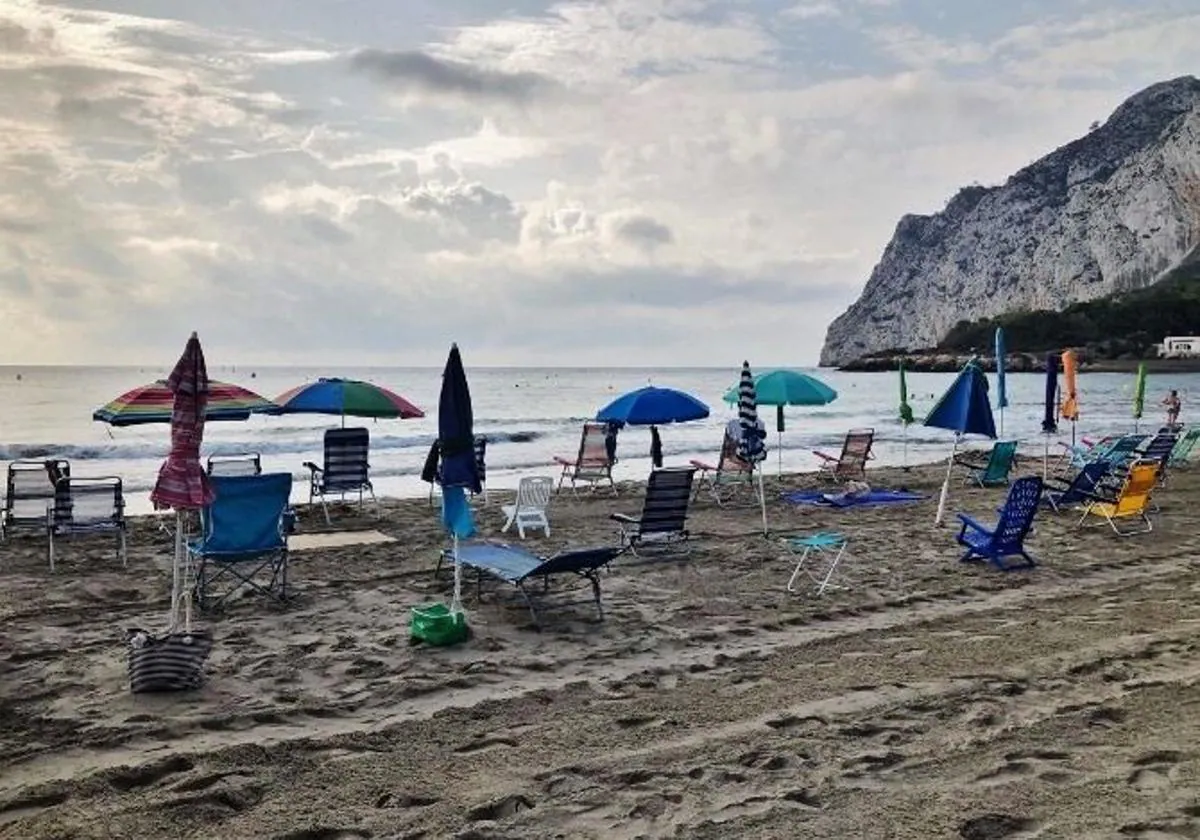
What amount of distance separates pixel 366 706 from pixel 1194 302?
98205 mm

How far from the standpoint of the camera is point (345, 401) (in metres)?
11.4

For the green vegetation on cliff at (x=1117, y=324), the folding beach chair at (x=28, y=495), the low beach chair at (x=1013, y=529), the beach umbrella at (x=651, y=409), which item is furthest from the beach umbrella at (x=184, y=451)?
the green vegetation on cliff at (x=1117, y=324)

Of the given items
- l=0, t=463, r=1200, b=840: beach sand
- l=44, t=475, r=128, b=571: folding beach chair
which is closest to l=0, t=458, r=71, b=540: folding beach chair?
l=44, t=475, r=128, b=571: folding beach chair

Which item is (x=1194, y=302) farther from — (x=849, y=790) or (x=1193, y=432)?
(x=849, y=790)

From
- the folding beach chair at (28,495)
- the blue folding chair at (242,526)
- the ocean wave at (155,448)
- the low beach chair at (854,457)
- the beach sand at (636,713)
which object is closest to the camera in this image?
the beach sand at (636,713)

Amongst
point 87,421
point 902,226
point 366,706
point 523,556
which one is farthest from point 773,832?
point 902,226

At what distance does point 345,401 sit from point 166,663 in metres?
6.55

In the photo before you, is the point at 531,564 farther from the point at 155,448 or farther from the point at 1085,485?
the point at 155,448

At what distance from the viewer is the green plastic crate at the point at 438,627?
6.02m

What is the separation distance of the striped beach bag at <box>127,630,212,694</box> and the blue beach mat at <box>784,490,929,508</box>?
940 centimetres

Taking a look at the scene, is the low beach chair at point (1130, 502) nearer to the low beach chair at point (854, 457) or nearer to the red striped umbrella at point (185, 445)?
the low beach chair at point (854, 457)

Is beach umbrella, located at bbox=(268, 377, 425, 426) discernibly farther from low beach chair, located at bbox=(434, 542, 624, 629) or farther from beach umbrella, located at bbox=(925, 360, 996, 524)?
beach umbrella, located at bbox=(925, 360, 996, 524)

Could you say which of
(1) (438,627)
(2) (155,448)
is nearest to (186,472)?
(1) (438,627)

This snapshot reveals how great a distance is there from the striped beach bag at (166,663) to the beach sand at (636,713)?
146mm
